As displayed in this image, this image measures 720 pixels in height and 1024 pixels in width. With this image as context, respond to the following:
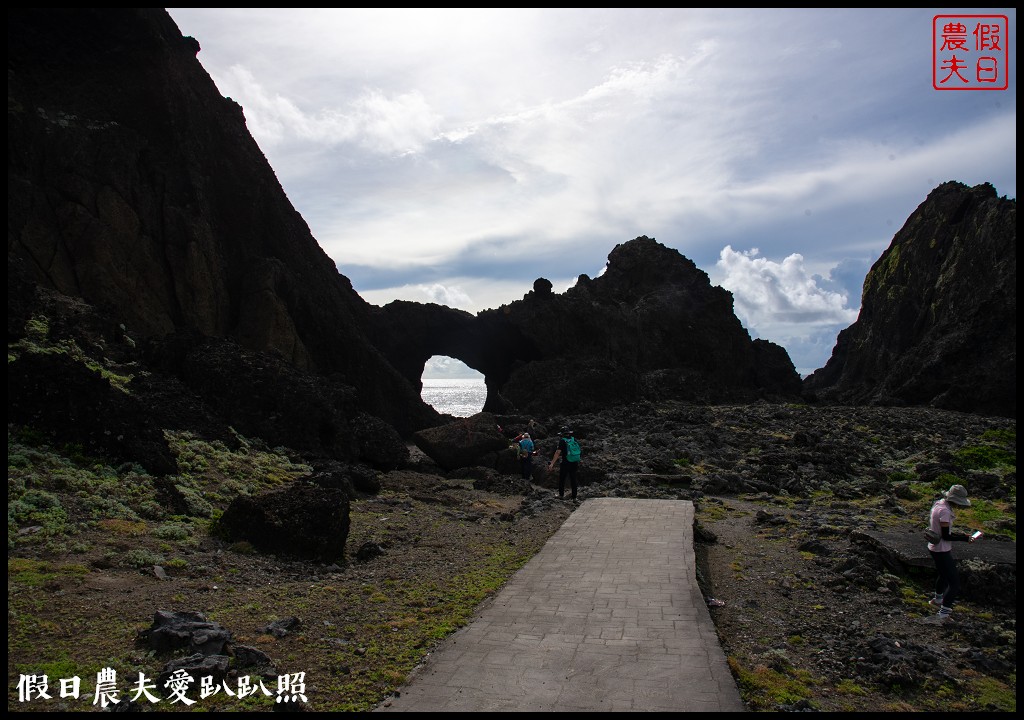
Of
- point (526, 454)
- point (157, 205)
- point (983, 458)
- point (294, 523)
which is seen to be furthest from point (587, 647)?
point (157, 205)

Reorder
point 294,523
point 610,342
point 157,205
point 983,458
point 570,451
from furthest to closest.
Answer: point 610,342 < point 157,205 < point 983,458 < point 570,451 < point 294,523

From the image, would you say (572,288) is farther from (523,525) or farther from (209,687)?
(209,687)

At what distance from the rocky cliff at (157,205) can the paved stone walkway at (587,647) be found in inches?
794

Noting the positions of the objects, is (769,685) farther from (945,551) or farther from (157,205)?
(157,205)

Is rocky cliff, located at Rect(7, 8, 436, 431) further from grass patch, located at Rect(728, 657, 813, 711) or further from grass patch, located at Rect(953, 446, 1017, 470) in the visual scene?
grass patch, located at Rect(953, 446, 1017, 470)

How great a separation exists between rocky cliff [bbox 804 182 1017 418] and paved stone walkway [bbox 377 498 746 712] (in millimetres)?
46174

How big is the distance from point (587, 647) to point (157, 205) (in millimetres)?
29310

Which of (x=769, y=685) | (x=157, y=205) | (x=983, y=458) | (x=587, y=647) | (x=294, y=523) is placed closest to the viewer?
(x=769, y=685)

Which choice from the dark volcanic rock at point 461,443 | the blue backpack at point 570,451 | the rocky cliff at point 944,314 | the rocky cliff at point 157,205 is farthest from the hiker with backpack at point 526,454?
the rocky cliff at point 944,314

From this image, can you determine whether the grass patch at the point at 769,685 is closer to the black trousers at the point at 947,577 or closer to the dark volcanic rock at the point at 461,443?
the black trousers at the point at 947,577

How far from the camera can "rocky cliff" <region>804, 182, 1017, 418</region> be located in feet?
171

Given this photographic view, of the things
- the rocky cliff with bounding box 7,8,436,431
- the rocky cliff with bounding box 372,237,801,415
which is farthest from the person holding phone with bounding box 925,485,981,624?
the rocky cliff with bounding box 372,237,801,415

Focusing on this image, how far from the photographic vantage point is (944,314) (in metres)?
62.9

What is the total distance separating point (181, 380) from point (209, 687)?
18.6m
